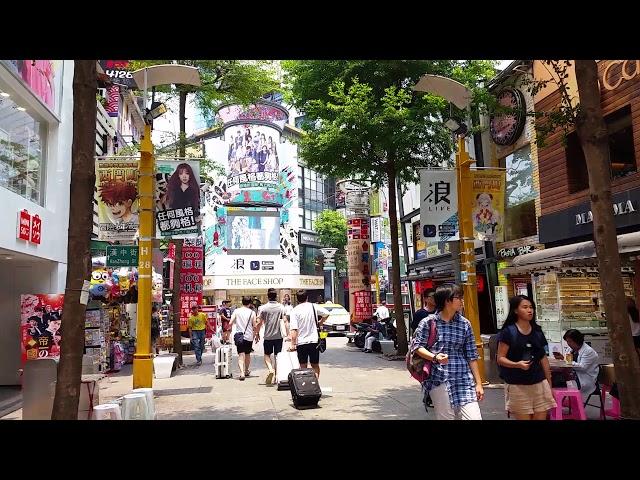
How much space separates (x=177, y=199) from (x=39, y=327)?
3.64m

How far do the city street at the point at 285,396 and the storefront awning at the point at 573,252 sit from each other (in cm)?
286

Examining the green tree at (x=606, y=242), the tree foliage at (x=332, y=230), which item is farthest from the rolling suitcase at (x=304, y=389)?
the tree foliage at (x=332, y=230)

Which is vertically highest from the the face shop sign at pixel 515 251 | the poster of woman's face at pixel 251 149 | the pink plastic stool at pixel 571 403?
the poster of woman's face at pixel 251 149

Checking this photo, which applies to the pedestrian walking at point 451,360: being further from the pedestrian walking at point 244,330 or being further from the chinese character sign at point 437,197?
the pedestrian walking at point 244,330

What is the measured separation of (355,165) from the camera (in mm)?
15539

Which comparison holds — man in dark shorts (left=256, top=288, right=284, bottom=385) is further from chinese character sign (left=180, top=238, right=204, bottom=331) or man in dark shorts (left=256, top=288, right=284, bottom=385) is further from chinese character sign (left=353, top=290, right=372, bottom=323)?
chinese character sign (left=353, top=290, right=372, bottom=323)

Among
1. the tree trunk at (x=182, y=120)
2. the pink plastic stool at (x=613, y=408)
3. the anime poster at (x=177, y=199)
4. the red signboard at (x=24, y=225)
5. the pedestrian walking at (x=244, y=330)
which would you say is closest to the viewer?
the pink plastic stool at (x=613, y=408)

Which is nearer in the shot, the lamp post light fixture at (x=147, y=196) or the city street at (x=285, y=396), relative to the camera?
the city street at (x=285, y=396)

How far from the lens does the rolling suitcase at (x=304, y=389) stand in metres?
7.91

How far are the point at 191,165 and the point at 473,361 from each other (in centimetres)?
682

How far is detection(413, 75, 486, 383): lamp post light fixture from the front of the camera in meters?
9.76

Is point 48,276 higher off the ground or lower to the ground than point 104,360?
higher
